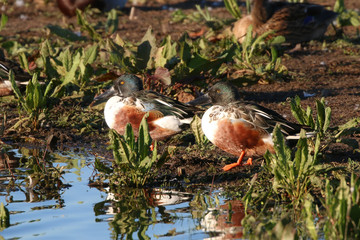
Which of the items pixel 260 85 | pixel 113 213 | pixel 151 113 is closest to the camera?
pixel 113 213

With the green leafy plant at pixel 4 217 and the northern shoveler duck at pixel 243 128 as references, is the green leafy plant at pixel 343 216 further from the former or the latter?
the green leafy plant at pixel 4 217

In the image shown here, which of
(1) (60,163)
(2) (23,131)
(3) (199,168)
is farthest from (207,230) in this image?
(2) (23,131)

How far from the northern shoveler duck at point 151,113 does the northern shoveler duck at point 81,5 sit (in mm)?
6881

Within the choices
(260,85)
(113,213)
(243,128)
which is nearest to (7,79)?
(260,85)

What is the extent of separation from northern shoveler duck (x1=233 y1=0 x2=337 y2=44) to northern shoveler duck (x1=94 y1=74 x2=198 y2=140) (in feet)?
13.6

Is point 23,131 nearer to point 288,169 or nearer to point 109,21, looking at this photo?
point 288,169

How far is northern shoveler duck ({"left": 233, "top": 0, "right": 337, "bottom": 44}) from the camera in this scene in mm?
9930

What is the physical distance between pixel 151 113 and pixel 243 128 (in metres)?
1.04

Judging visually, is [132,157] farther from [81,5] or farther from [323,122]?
[81,5]

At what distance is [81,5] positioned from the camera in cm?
1262

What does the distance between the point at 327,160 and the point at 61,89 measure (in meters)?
3.26

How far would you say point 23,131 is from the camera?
650cm

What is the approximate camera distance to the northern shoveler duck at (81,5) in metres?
12.5

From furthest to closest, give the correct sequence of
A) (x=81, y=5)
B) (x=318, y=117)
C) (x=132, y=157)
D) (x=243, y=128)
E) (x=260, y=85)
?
(x=81, y=5)
(x=260, y=85)
(x=318, y=117)
(x=243, y=128)
(x=132, y=157)
